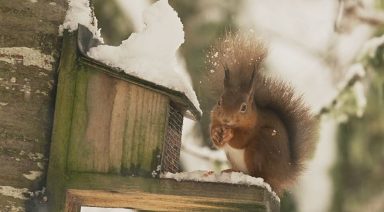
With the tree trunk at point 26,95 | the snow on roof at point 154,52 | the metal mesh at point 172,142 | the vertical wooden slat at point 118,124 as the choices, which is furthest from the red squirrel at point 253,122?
the tree trunk at point 26,95

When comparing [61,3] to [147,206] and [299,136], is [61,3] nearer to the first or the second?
[147,206]

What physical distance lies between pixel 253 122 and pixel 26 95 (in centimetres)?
67

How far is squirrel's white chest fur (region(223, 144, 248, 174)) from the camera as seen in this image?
260 centimetres

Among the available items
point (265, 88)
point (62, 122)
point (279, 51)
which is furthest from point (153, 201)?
point (279, 51)

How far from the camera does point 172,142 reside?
8.13 ft

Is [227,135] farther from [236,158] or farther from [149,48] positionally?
[149,48]

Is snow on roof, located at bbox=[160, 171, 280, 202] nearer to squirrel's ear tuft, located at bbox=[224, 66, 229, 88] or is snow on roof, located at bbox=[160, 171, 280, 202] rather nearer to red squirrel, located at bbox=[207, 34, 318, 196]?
red squirrel, located at bbox=[207, 34, 318, 196]

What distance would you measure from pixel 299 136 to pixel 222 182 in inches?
25.5

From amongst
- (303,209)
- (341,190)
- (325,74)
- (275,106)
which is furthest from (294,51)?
(275,106)

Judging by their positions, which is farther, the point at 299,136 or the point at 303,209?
the point at 303,209

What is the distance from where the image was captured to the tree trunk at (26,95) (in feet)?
7.29

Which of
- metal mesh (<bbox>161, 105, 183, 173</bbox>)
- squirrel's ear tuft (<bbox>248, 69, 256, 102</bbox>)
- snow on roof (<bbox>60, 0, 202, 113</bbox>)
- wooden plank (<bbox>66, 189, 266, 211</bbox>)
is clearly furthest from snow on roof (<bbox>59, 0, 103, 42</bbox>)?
squirrel's ear tuft (<bbox>248, 69, 256, 102</bbox>)

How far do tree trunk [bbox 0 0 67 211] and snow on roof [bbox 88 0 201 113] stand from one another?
12 centimetres

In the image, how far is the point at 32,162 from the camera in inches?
88.0
